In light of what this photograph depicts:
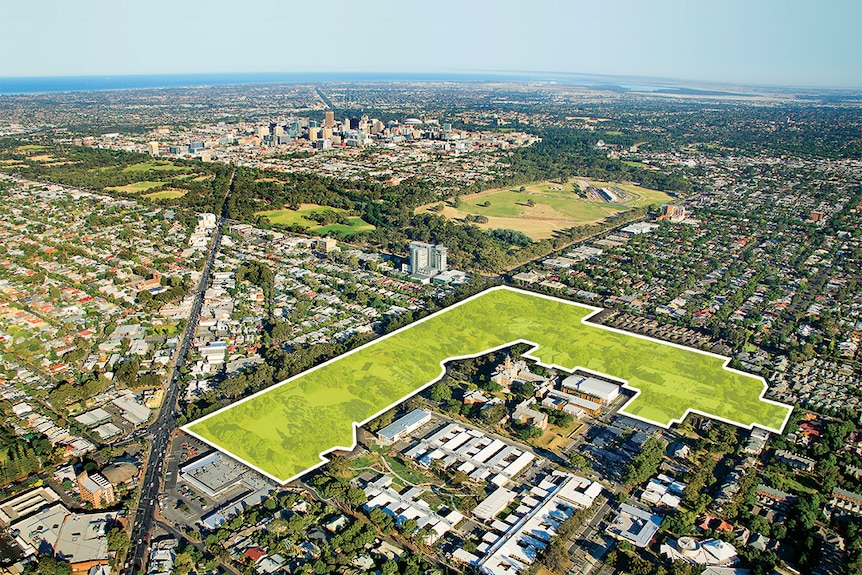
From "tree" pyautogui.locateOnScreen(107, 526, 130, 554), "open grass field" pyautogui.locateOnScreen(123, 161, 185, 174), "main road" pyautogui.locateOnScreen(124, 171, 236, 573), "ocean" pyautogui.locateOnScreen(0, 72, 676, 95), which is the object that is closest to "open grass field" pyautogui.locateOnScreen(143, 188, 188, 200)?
"open grass field" pyautogui.locateOnScreen(123, 161, 185, 174)

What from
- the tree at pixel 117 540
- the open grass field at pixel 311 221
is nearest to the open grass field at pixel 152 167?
the open grass field at pixel 311 221

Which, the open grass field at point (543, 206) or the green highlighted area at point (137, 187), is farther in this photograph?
the green highlighted area at point (137, 187)

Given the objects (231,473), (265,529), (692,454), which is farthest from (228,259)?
(692,454)

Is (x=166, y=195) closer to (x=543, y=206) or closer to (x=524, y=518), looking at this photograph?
(x=543, y=206)

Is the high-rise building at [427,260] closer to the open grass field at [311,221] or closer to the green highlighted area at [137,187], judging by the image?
the open grass field at [311,221]

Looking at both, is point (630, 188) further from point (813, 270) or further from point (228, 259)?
point (228, 259)

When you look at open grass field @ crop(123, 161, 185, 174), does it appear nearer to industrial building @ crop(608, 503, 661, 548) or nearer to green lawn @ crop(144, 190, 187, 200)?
green lawn @ crop(144, 190, 187, 200)
